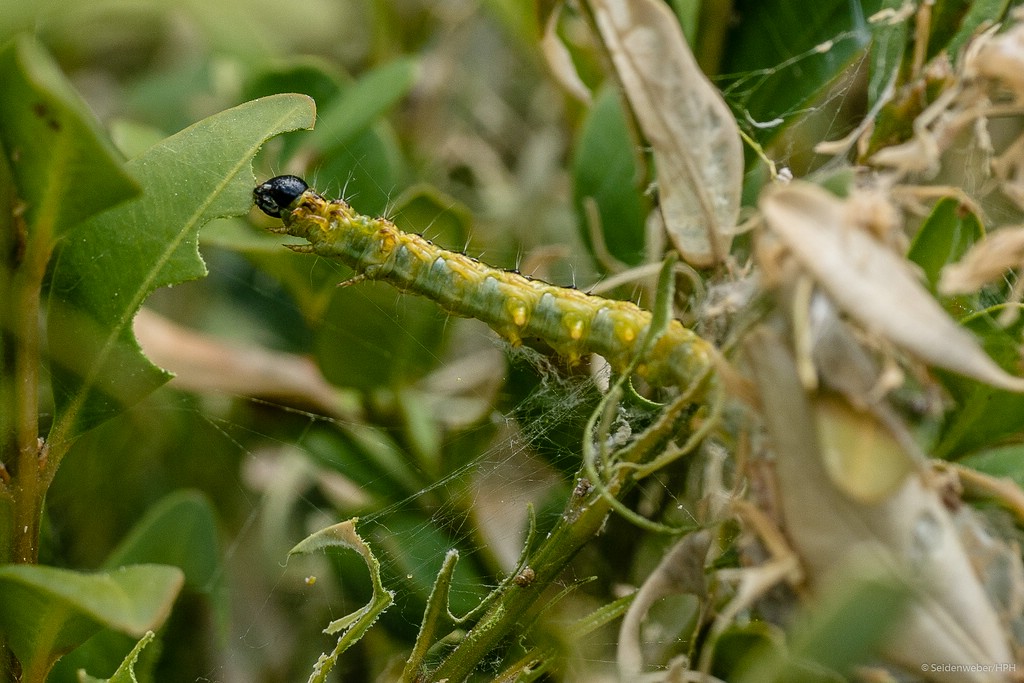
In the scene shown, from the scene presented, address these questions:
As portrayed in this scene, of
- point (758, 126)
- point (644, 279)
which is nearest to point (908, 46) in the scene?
point (758, 126)

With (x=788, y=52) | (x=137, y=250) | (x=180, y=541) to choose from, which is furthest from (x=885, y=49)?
(x=180, y=541)

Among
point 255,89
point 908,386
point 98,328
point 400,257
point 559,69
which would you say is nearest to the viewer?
point 908,386

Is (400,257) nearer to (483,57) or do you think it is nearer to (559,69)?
(559,69)

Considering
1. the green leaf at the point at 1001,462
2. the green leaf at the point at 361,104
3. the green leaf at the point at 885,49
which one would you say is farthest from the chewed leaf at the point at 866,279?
the green leaf at the point at 361,104

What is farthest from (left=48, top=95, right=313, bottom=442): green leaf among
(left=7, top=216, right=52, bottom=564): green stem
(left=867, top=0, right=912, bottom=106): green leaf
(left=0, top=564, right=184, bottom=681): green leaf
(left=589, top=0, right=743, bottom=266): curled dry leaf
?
(left=867, top=0, right=912, bottom=106): green leaf

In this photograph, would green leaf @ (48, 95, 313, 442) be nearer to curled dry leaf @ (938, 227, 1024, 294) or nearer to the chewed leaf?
the chewed leaf

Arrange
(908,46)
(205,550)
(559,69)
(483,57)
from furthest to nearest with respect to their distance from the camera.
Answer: (483,57), (559,69), (205,550), (908,46)
